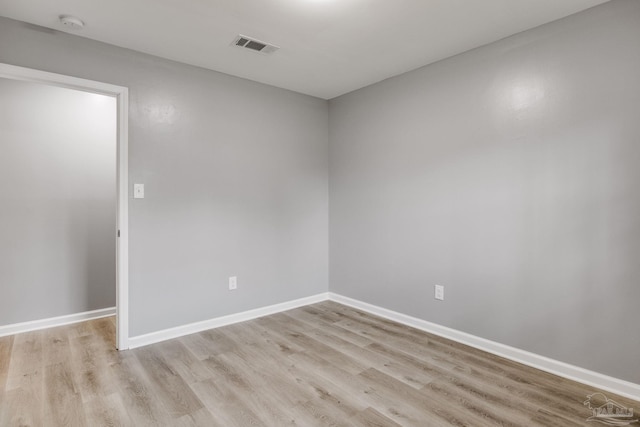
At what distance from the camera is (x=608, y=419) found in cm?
186

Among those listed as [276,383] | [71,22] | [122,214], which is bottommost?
[276,383]

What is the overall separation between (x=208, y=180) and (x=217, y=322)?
4.46ft

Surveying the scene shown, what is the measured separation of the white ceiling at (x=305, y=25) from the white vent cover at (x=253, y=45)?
0.17ft

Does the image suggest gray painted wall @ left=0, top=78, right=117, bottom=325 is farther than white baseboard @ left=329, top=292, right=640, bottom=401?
Yes

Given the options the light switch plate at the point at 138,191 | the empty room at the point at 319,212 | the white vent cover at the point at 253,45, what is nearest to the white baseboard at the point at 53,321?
the empty room at the point at 319,212

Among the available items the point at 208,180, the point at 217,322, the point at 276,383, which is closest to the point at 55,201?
the point at 208,180

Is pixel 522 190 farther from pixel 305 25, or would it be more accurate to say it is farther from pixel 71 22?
pixel 71 22

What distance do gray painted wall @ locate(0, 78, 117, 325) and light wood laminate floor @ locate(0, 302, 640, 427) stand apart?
44 centimetres

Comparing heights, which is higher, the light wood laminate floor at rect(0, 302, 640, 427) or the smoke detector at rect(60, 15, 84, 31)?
the smoke detector at rect(60, 15, 84, 31)

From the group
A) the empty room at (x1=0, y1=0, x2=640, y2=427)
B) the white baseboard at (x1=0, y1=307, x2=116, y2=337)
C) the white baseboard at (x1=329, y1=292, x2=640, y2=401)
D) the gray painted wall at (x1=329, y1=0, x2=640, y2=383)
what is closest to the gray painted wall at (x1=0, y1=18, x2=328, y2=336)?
the empty room at (x1=0, y1=0, x2=640, y2=427)

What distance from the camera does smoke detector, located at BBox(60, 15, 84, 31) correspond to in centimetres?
224

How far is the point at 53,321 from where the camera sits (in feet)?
10.7

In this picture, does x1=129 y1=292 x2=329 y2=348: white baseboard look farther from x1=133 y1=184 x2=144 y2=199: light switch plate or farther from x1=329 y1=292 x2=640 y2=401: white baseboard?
x1=133 y1=184 x2=144 y2=199: light switch plate

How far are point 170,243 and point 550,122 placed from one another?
10.2ft
